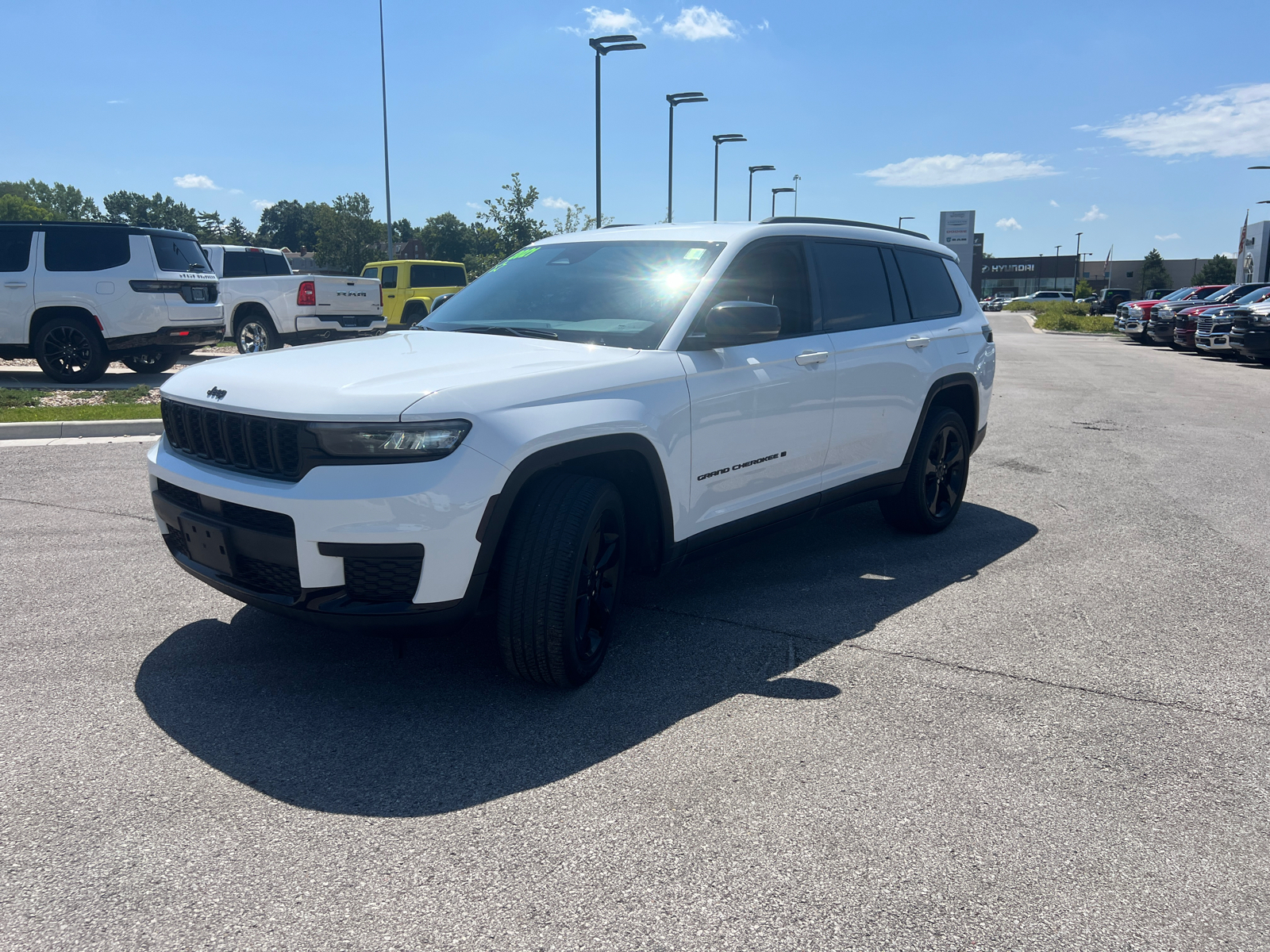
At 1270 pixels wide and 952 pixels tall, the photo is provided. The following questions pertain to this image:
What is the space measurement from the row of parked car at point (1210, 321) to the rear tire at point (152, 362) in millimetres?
20936

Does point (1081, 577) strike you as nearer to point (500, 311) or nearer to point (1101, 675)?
point (1101, 675)

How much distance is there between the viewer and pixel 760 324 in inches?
158

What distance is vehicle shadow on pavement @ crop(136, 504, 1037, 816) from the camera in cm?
311

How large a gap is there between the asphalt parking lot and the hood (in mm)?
1121

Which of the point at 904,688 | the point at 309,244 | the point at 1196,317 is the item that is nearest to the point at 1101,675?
the point at 904,688

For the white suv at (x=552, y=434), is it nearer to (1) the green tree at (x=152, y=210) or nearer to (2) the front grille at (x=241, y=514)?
(2) the front grille at (x=241, y=514)

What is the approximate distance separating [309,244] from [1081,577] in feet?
497

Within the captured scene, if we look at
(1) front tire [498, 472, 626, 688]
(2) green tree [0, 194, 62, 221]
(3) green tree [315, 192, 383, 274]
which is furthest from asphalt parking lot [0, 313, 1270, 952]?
(2) green tree [0, 194, 62, 221]

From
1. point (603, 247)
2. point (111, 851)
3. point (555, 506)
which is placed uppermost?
point (603, 247)

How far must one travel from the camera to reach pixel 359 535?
10.2 feet

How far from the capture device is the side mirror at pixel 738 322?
157 inches

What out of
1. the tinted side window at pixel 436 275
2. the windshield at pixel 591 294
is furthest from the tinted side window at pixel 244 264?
the windshield at pixel 591 294

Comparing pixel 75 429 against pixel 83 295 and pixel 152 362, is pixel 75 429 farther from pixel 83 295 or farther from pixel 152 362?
pixel 152 362

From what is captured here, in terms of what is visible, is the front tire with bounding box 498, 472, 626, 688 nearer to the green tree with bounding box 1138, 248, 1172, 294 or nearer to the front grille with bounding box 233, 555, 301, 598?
the front grille with bounding box 233, 555, 301, 598
